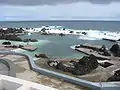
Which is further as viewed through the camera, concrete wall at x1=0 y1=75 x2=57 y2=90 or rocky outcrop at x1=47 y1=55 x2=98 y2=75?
rocky outcrop at x1=47 y1=55 x2=98 y2=75

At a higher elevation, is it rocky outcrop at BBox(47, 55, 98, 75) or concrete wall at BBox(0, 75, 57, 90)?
concrete wall at BBox(0, 75, 57, 90)

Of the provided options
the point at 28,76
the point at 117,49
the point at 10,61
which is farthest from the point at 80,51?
the point at 28,76

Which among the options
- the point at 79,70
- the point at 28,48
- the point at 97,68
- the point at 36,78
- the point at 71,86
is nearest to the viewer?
the point at 71,86

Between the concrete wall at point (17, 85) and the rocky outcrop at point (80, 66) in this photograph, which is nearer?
the concrete wall at point (17, 85)

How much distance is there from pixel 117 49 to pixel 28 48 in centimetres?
952

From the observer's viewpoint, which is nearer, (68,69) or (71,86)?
(71,86)

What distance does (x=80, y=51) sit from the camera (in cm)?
2889

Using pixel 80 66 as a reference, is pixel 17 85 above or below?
above

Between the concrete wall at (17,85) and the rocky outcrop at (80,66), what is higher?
the concrete wall at (17,85)

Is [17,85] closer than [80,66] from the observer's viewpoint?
Yes

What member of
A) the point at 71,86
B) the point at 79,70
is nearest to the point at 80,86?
the point at 71,86

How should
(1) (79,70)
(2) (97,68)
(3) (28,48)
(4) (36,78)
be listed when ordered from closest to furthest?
(4) (36,78) < (1) (79,70) < (2) (97,68) < (3) (28,48)

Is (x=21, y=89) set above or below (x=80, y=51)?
above

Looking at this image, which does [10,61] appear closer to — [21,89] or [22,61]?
[22,61]
